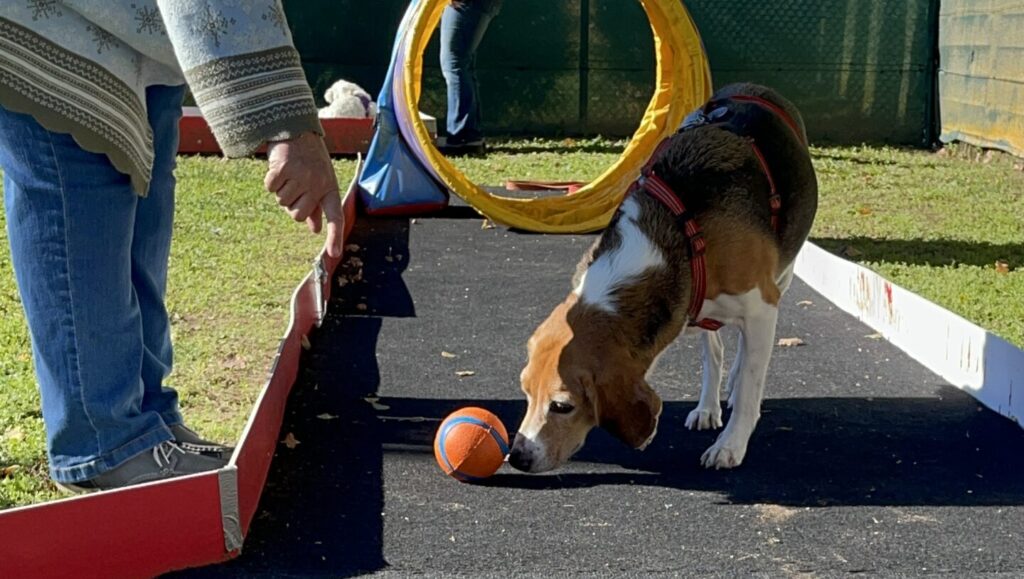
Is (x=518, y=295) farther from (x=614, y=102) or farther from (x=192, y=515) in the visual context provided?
(x=614, y=102)

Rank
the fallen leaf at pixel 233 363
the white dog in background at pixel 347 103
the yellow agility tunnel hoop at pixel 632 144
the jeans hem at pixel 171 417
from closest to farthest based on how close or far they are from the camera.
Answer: the jeans hem at pixel 171 417 → the fallen leaf at pixel 233 363 → the yellow agility tunnel hoop at pixel 632 144 → the white dog in background at pixel 347 103

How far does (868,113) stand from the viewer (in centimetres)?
1552

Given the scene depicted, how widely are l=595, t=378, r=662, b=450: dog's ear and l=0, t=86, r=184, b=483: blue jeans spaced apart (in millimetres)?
1447

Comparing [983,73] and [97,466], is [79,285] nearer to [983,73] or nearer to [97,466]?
[97,466]

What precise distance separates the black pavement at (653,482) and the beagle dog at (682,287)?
25 cm

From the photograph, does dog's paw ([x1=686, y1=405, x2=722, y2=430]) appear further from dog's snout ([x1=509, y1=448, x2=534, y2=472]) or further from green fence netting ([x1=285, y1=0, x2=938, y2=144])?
green fence netting ([x1=285, y1=0, x2=938, y2=144])

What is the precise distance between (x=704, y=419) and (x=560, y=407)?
1.27m

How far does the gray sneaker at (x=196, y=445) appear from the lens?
416 cm

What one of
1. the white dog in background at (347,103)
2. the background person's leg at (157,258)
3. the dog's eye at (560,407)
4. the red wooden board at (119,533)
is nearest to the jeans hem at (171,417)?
the background person's leg at (157,258)

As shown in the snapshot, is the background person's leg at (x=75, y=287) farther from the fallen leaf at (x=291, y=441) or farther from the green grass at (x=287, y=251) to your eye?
the fallen leaf at (x=291, y=441)

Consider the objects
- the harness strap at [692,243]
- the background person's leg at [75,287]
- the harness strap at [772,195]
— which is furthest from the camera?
the harness strap at [772,195]

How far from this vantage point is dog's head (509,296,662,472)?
412 cm

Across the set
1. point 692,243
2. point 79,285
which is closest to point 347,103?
point 692,243

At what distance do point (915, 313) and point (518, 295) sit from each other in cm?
239
